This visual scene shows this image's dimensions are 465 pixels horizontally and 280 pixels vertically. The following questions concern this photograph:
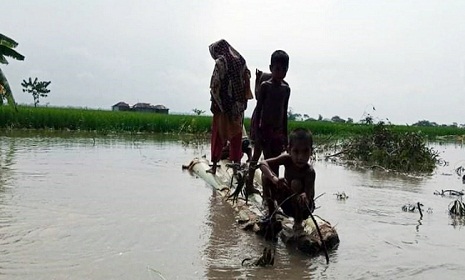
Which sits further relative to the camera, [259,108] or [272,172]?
[259,108]

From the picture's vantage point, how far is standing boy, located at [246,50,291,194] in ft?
16.6

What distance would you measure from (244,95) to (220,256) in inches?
123

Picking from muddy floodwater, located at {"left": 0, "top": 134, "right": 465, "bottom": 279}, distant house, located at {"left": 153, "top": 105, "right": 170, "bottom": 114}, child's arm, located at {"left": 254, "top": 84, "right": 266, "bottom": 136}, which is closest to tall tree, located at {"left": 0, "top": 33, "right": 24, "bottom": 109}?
muddy floodwater, located at {"left": 0, "top": 134, "right": 465, "bottom": 279}

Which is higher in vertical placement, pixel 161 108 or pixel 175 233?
pixel 161 108

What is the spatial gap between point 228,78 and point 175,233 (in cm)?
257

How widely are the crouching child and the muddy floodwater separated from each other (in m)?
0.29

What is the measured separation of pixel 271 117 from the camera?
5.10 metres

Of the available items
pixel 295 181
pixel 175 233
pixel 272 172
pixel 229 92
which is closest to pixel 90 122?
pixel 229 92

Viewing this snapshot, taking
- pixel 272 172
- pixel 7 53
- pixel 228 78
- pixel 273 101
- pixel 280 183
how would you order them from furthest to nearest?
1. pixel 7 53
2. pixel 228 78
3. pixel 273 101
4. pixel 272 172
5. pixel 280 183

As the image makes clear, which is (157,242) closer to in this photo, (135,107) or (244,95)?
(244,95)

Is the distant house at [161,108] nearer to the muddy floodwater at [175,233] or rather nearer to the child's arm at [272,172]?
the muddy floodwater at [175,233]

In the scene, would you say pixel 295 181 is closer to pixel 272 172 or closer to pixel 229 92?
pixel 272 172

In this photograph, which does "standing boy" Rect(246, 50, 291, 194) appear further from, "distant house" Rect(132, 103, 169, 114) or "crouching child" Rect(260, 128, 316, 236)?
"distant house" Rect(132, 103, 169, 114)

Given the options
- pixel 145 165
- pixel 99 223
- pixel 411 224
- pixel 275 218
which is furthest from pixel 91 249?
pixel 145 165
